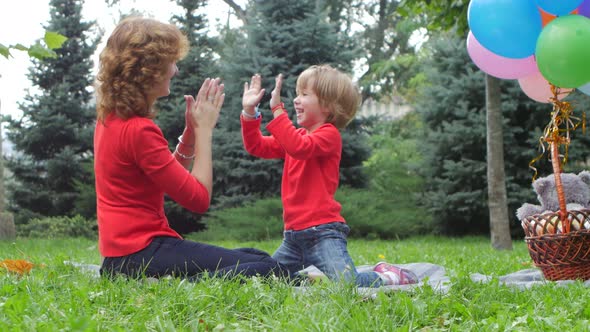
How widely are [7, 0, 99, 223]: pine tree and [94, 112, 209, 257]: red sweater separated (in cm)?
938

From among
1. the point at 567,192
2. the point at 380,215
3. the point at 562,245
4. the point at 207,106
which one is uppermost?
the point at 207,106

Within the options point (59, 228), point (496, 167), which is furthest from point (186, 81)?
point (496, 167)

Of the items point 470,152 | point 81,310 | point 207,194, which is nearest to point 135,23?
point 207,194

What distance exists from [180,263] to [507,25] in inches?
91.7

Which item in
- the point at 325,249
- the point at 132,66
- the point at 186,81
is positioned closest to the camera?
the point at 132,66

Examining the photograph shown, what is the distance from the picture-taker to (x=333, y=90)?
3941 mm

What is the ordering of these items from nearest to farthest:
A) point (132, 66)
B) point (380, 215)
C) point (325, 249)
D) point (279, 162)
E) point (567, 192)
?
point (132, 66), point (325, 249), point (567, 192), point (380, 215), point (279, 162)

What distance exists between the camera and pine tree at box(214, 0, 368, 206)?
1059 centimetres

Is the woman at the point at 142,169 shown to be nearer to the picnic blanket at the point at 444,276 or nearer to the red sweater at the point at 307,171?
the picnic blanket at the point at 444,276

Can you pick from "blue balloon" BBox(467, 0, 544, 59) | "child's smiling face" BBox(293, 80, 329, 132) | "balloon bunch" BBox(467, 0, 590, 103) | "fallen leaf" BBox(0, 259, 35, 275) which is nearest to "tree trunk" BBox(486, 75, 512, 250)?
"balloon bunch" BBox(467, 0, 590, 103)

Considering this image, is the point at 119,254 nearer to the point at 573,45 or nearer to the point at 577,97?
the point at 573,45

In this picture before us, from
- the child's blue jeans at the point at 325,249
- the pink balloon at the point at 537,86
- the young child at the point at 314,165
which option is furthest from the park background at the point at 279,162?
the child's blue jeans at the point at 325,249

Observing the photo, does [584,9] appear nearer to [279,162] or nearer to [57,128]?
[279,162]

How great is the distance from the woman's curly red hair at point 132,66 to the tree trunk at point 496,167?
4.64 meters
